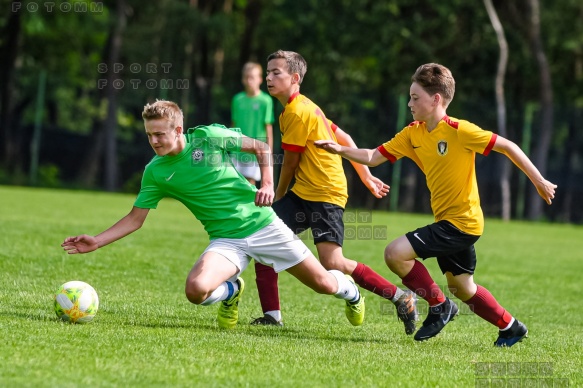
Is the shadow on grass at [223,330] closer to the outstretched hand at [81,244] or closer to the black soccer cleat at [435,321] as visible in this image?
the black soccer cleat at [435,321]

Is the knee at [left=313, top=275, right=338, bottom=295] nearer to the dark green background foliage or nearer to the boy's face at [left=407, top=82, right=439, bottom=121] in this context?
the boy's face at [left=407, top=82, right=439, bottom=121]

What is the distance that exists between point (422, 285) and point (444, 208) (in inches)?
20.6

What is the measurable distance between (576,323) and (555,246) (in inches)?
316

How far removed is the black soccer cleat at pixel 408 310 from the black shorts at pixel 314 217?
0.59 meters

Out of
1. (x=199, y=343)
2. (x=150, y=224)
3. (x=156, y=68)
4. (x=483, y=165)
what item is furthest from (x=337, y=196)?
(x=156, y=68)

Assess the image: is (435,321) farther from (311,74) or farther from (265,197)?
(311,74)

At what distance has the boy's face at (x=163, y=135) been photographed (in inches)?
225

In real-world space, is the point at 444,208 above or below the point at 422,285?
above

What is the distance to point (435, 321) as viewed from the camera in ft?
20.0

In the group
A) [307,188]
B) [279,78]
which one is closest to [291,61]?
[279,78]

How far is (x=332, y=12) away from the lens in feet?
88.0

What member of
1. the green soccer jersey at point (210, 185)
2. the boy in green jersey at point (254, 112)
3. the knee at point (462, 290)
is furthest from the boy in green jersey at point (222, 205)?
the boy in green jersey at point (254, 112)

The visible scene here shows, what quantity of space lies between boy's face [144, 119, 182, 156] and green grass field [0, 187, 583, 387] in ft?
3.66

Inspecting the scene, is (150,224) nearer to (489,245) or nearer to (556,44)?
(489,245)
